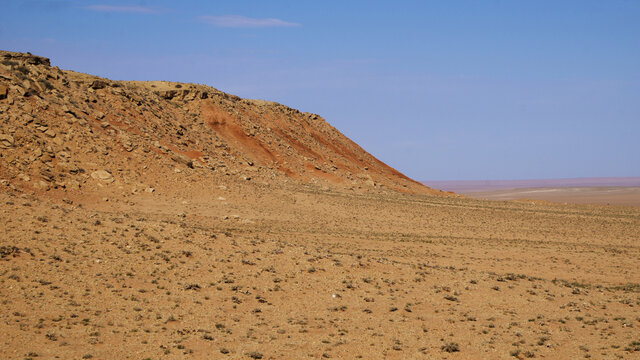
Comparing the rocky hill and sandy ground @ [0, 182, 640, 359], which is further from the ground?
the rocky hill

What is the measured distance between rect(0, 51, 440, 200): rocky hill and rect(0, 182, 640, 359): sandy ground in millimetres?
15213

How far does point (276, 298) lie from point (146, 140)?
31.8 m

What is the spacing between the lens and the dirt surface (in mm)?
14391

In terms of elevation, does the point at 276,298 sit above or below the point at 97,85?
below

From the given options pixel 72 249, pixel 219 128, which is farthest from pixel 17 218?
pixel 219 128

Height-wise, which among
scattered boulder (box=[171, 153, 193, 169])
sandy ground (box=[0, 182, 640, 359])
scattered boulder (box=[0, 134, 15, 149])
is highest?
scattered boulder (box=[0, 134, 15, 149])

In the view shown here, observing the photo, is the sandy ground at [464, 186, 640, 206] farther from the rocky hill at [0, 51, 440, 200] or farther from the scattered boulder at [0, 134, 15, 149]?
the scattered boulder at [0, 134, 15, 149]

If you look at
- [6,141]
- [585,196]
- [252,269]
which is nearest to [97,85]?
[6,141]

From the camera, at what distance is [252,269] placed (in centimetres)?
2020

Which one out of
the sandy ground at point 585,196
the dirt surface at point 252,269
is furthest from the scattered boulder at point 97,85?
the sandy ground at point 585,196

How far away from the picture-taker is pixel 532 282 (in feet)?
75.3

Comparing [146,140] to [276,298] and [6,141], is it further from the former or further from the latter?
[276,298]

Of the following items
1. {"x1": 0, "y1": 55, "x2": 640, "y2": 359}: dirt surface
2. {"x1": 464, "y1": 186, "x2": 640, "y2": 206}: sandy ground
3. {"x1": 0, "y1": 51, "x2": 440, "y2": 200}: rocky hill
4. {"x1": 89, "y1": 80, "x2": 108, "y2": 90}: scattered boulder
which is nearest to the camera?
{"x1": 0, "y1": 55, "x2": 640, "y2": 359}: dirt surface

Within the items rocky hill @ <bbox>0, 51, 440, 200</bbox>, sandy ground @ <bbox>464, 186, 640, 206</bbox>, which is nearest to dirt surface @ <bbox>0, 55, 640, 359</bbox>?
rocky hill @ <bbox>0, 51, 440, 200</bbox>
